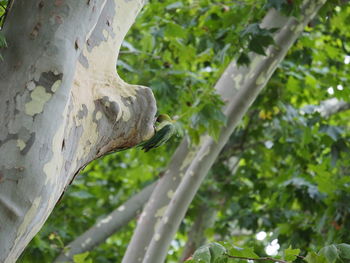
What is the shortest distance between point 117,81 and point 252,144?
3.90m

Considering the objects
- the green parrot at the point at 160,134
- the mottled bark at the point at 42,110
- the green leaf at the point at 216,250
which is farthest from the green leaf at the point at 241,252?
the mottled bark at the point at 42,110

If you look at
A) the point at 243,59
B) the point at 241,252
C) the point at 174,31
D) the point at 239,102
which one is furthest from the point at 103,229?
the point at 241,252

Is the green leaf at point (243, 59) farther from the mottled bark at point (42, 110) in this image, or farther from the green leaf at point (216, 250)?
the mottled bark at point (42, 110)

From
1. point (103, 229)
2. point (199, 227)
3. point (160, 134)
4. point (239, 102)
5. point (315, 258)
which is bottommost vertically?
point (199, 227)

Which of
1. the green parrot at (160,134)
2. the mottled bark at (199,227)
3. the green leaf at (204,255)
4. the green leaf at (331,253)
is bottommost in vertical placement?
the mottled bark at (199,227)

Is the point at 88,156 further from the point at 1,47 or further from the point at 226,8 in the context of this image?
the point at 226,8

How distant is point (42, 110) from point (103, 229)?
357cm

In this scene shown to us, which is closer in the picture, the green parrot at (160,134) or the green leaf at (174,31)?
the green parrot at (160,134)

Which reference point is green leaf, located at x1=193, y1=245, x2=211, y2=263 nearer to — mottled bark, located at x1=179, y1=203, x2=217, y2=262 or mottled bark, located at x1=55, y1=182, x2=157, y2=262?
mottled bark, located at x1=55, y1=182, x2=157, y2=262

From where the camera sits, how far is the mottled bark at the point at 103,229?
187 inches

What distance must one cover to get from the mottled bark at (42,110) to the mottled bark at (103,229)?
10.1 ft

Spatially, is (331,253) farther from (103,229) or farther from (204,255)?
(103,229)

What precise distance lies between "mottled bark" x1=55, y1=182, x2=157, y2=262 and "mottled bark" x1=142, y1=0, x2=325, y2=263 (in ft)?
4.24

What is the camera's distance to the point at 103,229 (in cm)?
502
